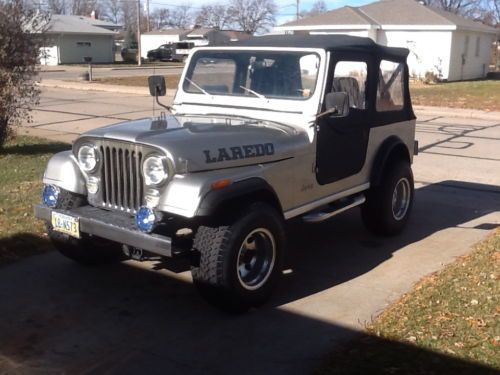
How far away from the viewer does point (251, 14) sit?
8931 centimetres

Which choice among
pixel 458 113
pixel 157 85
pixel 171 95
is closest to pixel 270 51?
pixel 157 85

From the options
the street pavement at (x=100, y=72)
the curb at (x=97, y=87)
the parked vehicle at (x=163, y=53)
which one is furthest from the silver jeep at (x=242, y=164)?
the parked vehicle at (x=163, y=53)

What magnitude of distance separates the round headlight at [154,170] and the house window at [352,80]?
1880 millimetres

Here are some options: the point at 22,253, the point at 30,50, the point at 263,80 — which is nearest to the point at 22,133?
the point at 30,50

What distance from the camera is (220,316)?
176 inches

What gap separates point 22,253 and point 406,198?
3783 mm

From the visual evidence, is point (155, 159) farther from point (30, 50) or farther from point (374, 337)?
point (30, 50)

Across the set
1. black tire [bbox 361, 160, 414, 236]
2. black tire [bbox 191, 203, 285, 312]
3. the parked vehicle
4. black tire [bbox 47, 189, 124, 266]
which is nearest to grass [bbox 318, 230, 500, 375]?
black tire [bbox 191, 203, 285, 312]

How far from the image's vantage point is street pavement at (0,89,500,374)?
3842 millimetres

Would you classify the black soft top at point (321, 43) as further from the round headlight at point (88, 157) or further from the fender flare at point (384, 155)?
the round headlight at point (88, 157)

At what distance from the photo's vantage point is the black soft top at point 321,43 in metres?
5.47

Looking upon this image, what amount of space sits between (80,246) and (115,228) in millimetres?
1064

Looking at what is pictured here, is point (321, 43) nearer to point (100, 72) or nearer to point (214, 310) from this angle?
point (214, 310)

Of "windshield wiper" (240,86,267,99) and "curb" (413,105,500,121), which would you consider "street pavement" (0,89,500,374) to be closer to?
"windshield wiper" (240,86,267,99)
